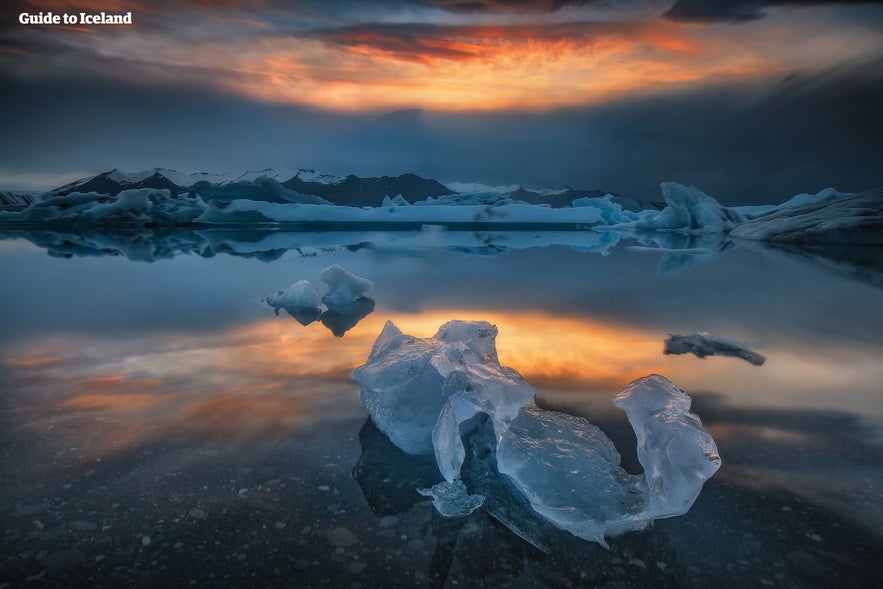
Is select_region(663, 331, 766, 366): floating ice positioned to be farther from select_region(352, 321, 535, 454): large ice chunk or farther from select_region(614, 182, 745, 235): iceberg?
select_region(614, 182, 745, 235): iceberg

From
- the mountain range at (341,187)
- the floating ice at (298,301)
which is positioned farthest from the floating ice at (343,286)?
the mountain range at (341,187)

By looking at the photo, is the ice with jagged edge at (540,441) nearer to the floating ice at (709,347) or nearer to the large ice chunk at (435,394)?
the large ice chunk at (435,394)

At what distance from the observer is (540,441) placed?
78.8 inches

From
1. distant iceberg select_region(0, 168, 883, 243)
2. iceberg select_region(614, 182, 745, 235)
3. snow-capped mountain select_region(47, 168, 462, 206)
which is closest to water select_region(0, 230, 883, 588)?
distant iceberg select_region(0, 168, 883, 243)

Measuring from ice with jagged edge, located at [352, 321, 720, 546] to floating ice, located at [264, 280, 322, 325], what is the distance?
2808mm

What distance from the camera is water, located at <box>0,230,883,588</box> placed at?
1.40 m

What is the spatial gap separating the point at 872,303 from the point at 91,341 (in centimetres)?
813

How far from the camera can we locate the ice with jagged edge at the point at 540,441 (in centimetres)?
163

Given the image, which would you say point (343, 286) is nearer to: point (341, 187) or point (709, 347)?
point (709, 347)

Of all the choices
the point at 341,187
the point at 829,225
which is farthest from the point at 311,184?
the point at 829,225

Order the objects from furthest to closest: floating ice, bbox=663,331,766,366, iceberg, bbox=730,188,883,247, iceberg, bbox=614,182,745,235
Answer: iceberg, bbox=614,182,745,235, iceberg, bbox=730,188,883,247, floating ice, bbox=663,331,766,366

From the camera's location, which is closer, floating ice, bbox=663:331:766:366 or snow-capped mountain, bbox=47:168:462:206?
floating ice, bbox=663:331:766:366

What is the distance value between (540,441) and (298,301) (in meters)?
3.72

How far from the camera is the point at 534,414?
2.28 meters
